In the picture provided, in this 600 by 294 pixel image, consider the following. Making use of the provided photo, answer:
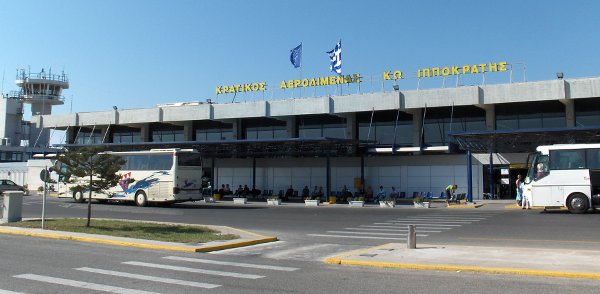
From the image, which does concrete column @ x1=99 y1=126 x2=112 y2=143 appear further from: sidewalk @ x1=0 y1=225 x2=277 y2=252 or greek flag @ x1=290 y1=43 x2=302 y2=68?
sidewalk @ x1=0 y1=225 x2=277 y2=252

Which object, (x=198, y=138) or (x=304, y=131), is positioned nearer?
(x=304, y=131)

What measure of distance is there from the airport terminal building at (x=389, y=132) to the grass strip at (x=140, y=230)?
19.7m

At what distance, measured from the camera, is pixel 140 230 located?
17.7 metres

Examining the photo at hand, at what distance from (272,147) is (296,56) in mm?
8597

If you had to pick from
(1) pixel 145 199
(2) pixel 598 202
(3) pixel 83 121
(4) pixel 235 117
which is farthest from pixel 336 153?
(3) pixel 83 121

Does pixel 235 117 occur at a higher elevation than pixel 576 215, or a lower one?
higher

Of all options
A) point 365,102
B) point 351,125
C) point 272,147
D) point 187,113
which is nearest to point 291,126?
point 272,147

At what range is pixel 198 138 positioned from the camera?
56.1 meters

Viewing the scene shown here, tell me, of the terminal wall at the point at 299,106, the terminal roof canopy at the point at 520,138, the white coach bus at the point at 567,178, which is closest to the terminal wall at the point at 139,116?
the terminal wall at the point at 299,106

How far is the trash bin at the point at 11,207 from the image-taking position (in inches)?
796

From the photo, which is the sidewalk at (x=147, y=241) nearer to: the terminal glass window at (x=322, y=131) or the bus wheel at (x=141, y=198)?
the bus wheel at (x=141, y=198)

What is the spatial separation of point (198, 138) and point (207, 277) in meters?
47.4

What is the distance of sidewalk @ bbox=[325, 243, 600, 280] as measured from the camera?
9641mm

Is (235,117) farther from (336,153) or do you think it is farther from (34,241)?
(34,241)
